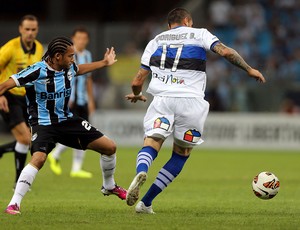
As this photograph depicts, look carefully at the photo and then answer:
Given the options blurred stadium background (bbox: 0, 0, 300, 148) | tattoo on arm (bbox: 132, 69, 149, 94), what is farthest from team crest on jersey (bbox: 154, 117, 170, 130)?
blurred stadium background (bbox: 0, 0, 300, 148)

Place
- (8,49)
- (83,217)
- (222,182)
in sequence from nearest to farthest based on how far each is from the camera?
1. (83,217)
2. (8,49)
3. (222,182)

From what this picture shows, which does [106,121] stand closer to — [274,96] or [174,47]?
[274,96]

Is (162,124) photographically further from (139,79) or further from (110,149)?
(110,149)

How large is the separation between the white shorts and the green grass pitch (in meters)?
0.88

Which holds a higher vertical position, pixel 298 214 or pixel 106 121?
pixel 298 214

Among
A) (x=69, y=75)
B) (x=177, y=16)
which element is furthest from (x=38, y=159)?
(x=177, y=16)

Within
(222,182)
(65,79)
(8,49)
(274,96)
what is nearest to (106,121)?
(274,96)

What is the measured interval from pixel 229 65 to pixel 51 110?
16.8 metres

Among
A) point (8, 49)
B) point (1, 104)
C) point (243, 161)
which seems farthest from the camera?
point (243, 161)

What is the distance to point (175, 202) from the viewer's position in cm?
1084

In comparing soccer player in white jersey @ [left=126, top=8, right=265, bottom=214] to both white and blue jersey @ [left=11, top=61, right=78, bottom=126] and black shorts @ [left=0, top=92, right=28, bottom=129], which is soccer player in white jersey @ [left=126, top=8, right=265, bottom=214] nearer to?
white and blue jersey @ [left=11, top=61, right=78, bottom=126]

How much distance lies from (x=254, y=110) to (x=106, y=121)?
13.8ft

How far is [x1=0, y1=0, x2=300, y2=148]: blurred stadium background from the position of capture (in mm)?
23281

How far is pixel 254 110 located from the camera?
2388cm
